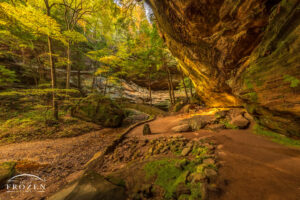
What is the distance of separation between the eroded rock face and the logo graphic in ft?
22.3

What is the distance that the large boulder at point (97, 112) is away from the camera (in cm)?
912

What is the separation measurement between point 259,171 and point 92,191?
10.2 ft

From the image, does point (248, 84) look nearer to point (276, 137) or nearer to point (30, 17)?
point (276, 137)

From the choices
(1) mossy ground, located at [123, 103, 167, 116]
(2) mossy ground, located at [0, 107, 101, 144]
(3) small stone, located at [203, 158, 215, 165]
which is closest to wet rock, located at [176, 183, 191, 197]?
(3) small stone, located at [203, 158, 215, 165]

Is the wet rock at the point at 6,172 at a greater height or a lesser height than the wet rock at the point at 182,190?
lesser

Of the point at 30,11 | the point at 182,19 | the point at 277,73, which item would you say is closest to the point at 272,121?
the point at 277,73

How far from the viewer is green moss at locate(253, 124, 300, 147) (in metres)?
2.63

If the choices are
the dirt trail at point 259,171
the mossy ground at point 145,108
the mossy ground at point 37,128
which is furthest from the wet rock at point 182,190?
the mossy ground at point 145,108

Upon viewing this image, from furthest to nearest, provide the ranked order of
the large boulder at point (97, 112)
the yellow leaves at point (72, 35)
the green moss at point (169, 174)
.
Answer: the large boulder at point (97, 112) < the yellow leaves at point (72, 35) < the green moss at point (169, 174)

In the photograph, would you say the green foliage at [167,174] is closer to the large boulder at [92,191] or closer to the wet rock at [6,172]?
the large boulder at [92,191]

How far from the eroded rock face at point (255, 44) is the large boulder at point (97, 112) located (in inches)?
323

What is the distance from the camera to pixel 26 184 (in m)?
2.93

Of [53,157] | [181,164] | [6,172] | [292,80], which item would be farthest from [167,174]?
[53,157]

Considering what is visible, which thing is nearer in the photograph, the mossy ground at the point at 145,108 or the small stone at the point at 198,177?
the small stone at the point at 198,177
